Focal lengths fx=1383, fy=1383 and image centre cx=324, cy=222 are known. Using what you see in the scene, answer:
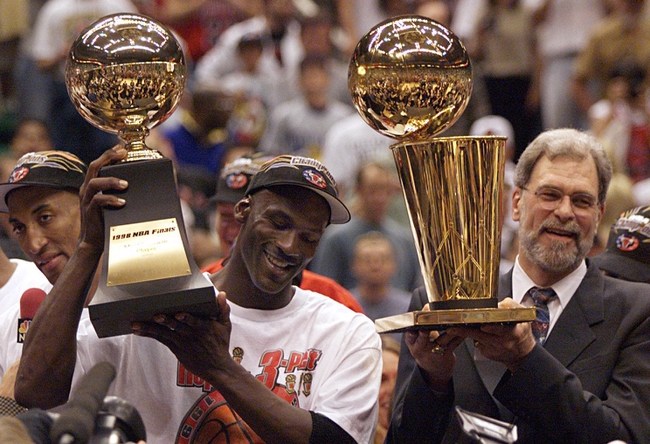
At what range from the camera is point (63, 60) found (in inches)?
442

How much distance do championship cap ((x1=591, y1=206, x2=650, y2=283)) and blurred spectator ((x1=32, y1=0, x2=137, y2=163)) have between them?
628 cm

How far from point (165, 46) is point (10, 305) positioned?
149 centimetres

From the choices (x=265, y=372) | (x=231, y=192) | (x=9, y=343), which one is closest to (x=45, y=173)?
(x=9, y=343)

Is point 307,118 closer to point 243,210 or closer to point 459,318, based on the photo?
point 243,210

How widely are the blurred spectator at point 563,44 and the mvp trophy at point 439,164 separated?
742 centimetres

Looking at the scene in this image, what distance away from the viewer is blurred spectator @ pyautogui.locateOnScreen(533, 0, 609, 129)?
1137 cm

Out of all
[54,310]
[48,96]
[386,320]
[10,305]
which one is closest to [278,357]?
[386,320]

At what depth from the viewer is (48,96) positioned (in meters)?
11.2

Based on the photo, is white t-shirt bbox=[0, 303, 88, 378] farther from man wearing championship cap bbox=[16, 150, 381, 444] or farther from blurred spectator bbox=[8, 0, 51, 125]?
blurred spectator bbox=[8, 0, 51, 125]

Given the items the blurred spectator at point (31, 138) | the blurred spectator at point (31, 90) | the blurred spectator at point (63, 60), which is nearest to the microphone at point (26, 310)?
the blurred spectator at point (31, 138)

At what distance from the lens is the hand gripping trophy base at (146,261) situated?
3734mm

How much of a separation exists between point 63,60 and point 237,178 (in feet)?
18.7

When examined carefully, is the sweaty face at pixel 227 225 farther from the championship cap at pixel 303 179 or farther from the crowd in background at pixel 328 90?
the crowd in background at pixel 328 90

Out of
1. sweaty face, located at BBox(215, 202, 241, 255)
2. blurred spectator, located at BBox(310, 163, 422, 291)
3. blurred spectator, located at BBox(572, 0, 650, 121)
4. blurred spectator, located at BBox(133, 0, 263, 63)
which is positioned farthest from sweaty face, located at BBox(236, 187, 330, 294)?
blurred spectator, located at BBox(133, 0, 263, 63)
